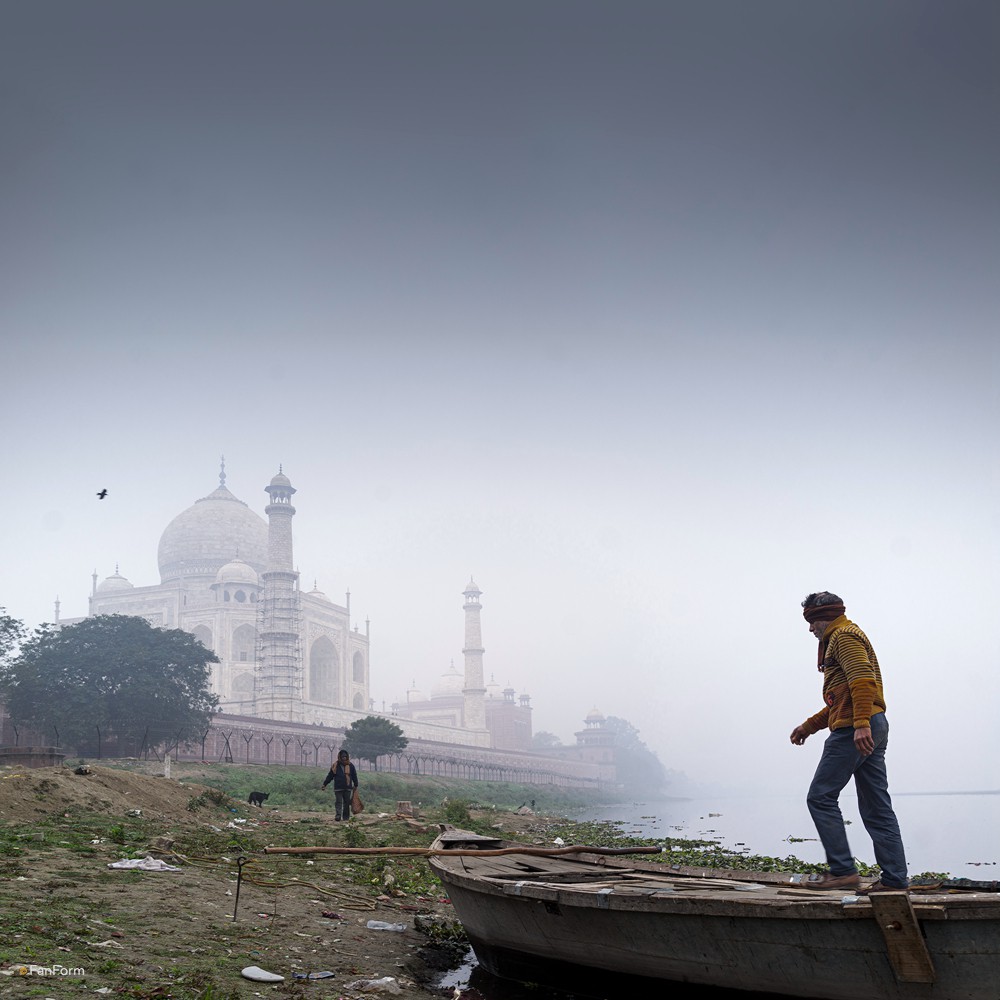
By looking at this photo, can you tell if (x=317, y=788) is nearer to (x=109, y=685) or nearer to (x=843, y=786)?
(x=109, y=685)

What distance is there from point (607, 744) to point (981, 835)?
8603 cm

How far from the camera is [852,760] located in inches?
236

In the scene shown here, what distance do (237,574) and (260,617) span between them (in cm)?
587

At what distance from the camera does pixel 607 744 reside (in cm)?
10994

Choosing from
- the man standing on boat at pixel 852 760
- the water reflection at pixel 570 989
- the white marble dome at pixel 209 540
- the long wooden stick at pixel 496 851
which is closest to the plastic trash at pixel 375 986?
the water reflection at pixel 570 989

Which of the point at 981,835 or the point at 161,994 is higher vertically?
the point at 161,994

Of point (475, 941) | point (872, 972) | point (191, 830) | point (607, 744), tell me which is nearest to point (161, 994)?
point (475, 941)

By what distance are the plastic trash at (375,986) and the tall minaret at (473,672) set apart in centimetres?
7951

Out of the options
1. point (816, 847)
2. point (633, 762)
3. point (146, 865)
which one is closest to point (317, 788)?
point (816, 847)

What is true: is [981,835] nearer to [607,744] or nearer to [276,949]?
[276,949]

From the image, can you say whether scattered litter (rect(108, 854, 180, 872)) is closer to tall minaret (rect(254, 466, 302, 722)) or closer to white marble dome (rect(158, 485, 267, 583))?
tall minaret (rect(254, 466, 302, 722))

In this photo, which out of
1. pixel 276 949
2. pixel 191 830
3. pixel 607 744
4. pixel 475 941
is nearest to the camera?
pixel 276 949

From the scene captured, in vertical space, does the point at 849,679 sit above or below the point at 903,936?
above

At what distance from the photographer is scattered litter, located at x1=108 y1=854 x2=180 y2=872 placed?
29.5 ft
